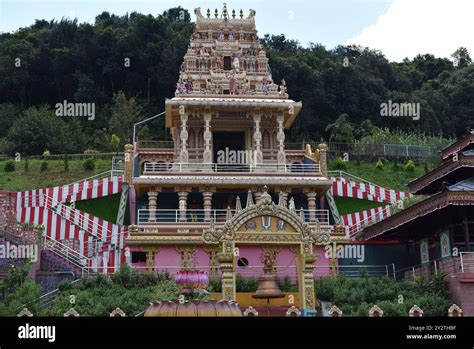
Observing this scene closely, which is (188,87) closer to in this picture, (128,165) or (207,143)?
(207,143)

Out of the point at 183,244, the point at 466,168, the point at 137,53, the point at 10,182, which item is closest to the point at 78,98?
the point at 137,53

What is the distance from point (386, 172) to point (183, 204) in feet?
66.7

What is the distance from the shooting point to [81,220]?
108 ft

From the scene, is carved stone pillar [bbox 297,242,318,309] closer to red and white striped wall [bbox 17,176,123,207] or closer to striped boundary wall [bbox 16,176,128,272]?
striped boundary wall [bbox 16,176,128,272]

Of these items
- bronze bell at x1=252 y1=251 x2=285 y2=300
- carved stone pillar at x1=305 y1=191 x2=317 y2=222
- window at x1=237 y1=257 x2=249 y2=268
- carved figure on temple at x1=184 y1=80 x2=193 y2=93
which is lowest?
bronze bell at x1=252 y1=251 x2=285 y2=300

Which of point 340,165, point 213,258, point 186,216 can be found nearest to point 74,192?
point 186,216

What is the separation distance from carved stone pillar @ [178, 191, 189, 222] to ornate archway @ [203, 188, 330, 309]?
9.04 meters

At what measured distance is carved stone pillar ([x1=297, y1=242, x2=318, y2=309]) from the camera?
68.6 feet

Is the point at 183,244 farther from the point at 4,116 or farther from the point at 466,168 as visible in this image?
the point at 4,116

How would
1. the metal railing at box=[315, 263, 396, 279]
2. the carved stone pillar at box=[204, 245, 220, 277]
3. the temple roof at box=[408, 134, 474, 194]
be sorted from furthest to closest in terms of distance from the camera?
the metal railing at box=[315, 263, 396, 279]
the carved stone pillar at box=[204, 245, 220, 277]
the temple roof at box=[408, 134, 474, 194]

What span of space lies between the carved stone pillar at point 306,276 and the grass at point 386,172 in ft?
75.7

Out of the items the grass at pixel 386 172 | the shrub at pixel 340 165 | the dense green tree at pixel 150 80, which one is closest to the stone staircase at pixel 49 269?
the grass at pixel 386 172

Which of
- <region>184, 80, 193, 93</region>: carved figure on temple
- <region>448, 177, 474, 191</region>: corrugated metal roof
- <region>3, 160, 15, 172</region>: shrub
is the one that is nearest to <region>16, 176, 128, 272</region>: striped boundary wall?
<region>184, 80, 193, 93</region>: carved figure on temple
